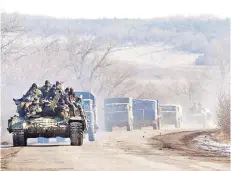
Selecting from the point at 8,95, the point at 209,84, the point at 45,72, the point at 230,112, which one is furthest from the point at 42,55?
the point at 209,84

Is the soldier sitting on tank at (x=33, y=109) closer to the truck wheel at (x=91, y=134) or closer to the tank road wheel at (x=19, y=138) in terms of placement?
the tank road wheel at (x=19, y=138)

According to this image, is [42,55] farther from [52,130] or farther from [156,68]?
[156,68]

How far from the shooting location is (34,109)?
30.9 m

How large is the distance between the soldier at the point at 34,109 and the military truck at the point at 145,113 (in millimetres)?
23549

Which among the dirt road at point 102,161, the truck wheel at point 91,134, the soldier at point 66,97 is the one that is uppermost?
Result: the soldier at point 66,97

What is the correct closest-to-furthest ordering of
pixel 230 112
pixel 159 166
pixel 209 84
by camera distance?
pixel 159 166 → pixel 230 112 → pixel 209 84

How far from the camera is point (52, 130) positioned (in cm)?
3012

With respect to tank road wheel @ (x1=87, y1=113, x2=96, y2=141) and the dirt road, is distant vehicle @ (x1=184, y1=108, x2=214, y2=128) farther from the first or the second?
the dirt road

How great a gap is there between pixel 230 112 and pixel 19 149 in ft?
46.7

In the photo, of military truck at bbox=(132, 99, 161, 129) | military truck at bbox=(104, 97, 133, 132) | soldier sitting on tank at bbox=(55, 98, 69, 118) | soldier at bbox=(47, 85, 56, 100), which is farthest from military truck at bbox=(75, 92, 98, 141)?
military truck at bbox=(132, 99, 161, 129)

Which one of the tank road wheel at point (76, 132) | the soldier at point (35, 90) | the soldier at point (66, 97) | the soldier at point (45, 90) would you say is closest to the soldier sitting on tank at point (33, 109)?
the soldier at point (35, 90)

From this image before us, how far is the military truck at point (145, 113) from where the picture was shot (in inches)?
2142

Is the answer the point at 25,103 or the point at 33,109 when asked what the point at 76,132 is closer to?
the point at 33,109

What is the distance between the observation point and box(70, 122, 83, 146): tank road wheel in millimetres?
30016
